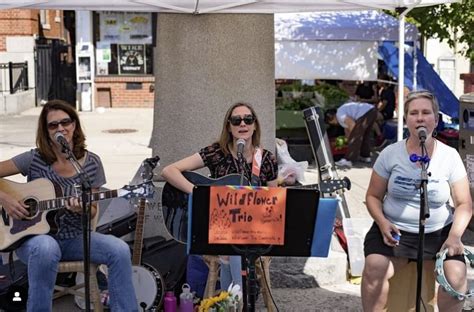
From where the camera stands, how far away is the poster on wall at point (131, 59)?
2050 centimetres

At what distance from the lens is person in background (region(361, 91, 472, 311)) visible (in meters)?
4.20

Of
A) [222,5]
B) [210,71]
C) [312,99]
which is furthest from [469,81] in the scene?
[222,5]

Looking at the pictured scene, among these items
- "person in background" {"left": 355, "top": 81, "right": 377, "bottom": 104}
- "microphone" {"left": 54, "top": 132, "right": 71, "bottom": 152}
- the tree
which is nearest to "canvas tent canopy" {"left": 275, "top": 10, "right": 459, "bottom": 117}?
the tree

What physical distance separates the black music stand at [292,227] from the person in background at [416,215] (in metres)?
0.54

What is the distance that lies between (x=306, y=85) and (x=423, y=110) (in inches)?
374

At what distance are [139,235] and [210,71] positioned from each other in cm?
157

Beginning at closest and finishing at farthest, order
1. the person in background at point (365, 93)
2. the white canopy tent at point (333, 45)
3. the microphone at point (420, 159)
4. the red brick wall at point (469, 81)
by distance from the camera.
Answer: the microphone at point (420, 159) → the red brick wall at point (469, 81) → the white canopy tent at point (333, 45) → the person in background at point (365, 93)

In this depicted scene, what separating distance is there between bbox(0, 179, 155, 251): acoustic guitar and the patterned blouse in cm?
50

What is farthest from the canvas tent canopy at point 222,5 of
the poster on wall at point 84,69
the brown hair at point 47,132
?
the poster on wall at point 84,69

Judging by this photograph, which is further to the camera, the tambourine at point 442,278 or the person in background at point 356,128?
the person in background at point 356,128

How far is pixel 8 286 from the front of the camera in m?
5.13

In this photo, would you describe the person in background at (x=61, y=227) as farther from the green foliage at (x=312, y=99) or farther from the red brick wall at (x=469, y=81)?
the green foliage at (x=312, y=99)

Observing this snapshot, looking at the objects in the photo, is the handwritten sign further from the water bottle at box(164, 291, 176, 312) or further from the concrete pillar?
the concrete pillar

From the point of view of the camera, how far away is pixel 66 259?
462cm
